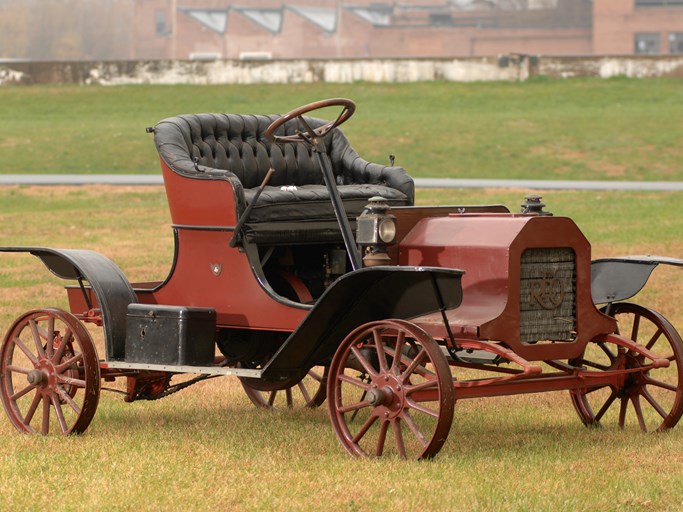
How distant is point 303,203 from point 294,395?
191cm

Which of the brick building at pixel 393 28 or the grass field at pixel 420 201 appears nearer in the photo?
the grass field at pixel 420 201

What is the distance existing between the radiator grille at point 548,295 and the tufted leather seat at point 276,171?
1227mm

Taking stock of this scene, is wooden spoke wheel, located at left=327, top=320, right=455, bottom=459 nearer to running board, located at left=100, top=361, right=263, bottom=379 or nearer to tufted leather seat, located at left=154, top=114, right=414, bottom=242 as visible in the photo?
running board, located at left=100, top=361, right=263, bottom=379

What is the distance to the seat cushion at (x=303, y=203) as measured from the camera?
22.2 feet

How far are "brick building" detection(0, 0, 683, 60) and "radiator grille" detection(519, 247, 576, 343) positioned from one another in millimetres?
61206

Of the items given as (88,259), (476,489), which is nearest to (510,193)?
(88,259)

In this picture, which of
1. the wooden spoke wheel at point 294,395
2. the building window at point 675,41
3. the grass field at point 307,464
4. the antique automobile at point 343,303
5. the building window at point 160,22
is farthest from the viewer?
the building window at point 160,22

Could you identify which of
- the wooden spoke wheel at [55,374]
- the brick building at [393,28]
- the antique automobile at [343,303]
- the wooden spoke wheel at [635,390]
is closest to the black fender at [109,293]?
the antique automobile at [343,303]

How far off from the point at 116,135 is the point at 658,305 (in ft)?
65.8

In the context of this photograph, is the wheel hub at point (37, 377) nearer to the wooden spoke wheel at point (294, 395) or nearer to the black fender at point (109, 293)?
the black fender at point (109, 293)

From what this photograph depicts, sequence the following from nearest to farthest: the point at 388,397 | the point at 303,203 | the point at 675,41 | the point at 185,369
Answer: the point at 388,397 < the point at 185,369 < the point at 303,203 < the point at 675,41

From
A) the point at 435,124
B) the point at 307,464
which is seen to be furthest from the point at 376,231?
the point at 435,124

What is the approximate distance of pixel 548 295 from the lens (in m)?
6.29

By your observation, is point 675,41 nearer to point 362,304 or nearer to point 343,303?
point 362,304
